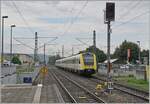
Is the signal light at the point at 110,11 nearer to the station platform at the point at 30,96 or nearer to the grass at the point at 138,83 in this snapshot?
the station platform at the point at 30,96

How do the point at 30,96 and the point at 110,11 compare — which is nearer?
the point at 30,96

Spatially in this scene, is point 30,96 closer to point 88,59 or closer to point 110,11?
point 110,11

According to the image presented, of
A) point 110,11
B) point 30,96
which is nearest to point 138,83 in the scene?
point 110,11

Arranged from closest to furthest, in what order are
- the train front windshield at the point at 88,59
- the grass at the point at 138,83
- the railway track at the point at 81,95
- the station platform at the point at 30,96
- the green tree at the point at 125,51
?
the station platform at the point at 30,96, the railway track at the point at 81,95, the grass at the point at 138,83, the train front windshield at the point at 88,59, the green tree at the point at 125,51

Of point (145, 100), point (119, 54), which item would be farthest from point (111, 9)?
point (119, 54)

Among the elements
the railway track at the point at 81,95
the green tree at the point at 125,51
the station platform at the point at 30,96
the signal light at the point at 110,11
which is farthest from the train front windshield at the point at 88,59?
the green tree at the point at 125,51

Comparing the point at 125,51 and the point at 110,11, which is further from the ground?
the point at 125,51

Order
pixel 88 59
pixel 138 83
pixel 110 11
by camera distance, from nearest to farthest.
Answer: pixel 110 11, pixel 138 83, pixel 88 59

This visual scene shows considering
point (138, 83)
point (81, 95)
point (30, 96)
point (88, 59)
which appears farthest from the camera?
point (88, 59)

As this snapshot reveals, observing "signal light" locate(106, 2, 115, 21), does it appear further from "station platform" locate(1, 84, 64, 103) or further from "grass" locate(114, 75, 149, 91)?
"grass" locate(114, 75, 149, 91)

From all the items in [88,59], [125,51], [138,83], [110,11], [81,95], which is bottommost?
[81,95]

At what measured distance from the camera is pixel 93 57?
53.5 metres

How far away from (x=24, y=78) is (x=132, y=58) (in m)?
92.9

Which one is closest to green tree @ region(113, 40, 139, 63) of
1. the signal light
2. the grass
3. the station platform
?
the grass
